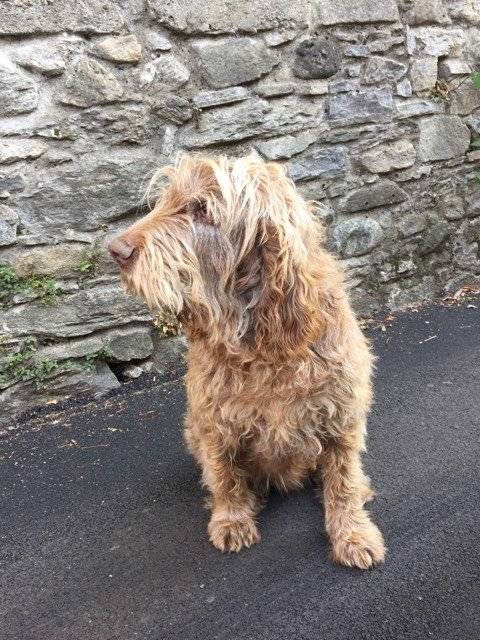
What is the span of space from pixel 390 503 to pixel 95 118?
249cm

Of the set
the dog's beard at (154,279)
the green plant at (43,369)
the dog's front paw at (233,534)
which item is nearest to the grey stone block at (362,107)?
the green plant at (43,369)

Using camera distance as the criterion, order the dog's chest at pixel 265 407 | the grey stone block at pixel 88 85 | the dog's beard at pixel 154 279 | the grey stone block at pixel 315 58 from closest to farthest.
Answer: the dog's beard at pixel 154 279
the dog's chest at pixel 265 407
the grey stone block at pixel 88 85
the grey stone block at pixel 315 58

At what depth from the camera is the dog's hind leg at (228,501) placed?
2182mm

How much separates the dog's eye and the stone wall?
157 centimetres

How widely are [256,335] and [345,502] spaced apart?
0.82 meters

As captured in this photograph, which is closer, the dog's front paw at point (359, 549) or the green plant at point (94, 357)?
the dog's front paw at point (359, 549)

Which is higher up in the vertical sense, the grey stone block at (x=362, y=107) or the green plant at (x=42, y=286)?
the grey stone block at (x=362, y=107)

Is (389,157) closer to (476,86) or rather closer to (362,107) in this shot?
(362,107)

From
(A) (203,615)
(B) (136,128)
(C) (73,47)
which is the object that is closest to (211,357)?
(A) (203,615)

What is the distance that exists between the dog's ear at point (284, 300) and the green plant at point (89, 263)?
→ 169cm

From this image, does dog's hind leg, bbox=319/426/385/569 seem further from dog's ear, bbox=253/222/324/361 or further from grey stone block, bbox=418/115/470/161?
grey stone block, bbox=418/115/470/161

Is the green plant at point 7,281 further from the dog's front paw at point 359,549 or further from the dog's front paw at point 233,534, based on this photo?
the dog's front paw at point 359,549

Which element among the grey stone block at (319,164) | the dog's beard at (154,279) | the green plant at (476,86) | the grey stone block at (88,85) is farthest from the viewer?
the green plant at (476,86)

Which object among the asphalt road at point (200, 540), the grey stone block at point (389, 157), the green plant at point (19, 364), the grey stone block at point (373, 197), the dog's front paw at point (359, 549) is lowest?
the asphalt road at point (200, 540)
